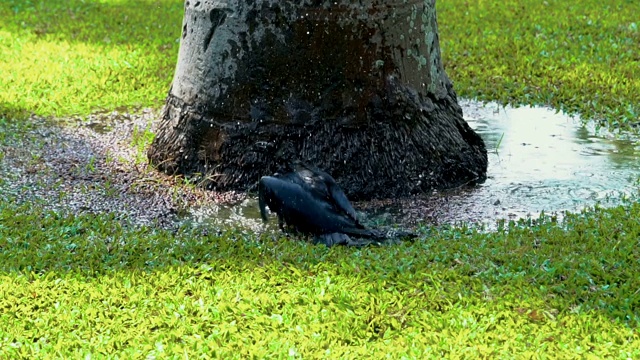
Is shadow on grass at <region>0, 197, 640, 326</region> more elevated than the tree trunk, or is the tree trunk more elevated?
the tree trunk

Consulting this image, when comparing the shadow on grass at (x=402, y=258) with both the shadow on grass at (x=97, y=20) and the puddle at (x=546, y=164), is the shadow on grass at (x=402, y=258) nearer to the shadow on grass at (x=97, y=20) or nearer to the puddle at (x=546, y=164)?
the puddle at (x=546, y=164)

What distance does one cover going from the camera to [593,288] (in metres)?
4.50

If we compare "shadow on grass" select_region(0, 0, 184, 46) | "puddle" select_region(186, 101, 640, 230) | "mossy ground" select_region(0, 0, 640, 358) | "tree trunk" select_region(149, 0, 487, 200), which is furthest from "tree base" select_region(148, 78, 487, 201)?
"shadow on grass" select_region(0, 0, 184, 46)

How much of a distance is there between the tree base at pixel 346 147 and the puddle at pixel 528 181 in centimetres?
16

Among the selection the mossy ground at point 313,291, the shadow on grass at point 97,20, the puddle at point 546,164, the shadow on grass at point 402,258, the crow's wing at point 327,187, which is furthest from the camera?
the shadow on grass at point 97,20

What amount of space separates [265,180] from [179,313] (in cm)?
127

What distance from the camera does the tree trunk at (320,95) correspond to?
5930 mm

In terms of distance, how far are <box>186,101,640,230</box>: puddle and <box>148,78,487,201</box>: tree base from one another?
16 cm

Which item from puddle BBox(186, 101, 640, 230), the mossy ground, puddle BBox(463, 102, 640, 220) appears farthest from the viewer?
puddle BBox(463, 102, 640, 220)

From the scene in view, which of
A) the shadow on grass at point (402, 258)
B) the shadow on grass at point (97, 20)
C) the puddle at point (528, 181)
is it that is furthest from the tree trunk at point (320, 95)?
the shadow on grass at point (97, 20)

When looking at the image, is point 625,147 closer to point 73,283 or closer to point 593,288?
point 593,288

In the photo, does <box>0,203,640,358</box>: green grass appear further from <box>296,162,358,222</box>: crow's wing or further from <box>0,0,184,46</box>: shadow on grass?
<box>0,0,184,46</box>: shadow on grass

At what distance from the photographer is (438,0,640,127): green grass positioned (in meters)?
8.12

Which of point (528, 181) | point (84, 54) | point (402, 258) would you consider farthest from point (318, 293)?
point (84, 54)
